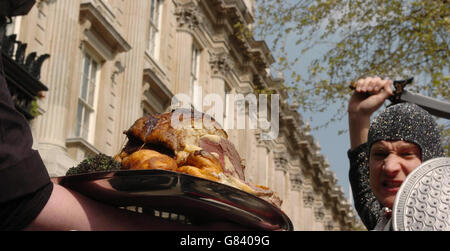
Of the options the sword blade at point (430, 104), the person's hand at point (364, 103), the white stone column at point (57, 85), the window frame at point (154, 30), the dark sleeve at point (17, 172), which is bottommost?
the dark sleeve at point (17, 172)

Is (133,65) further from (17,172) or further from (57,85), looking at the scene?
(17,172)

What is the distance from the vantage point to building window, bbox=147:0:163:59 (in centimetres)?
1911

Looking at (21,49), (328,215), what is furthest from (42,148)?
(328,215)

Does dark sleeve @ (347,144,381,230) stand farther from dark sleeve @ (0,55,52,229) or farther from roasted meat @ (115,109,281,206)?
dark sleeve @ (0,55,52,229)

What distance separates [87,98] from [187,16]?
7184 millimetres

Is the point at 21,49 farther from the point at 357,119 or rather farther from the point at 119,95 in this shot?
the point at 357,119

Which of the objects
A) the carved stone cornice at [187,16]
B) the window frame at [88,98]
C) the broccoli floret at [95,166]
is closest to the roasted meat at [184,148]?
the broccoli floret at [95,166]

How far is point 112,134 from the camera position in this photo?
51.2 feet

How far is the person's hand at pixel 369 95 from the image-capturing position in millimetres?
2289

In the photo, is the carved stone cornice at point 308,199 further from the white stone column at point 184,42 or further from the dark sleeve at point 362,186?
the dark sleeve at point 362,186

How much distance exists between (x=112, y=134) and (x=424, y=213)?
14.5 metres

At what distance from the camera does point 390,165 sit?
198cm

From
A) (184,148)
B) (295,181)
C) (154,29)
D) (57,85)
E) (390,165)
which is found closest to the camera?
(390,165)

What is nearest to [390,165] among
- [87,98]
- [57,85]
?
[57,85]
